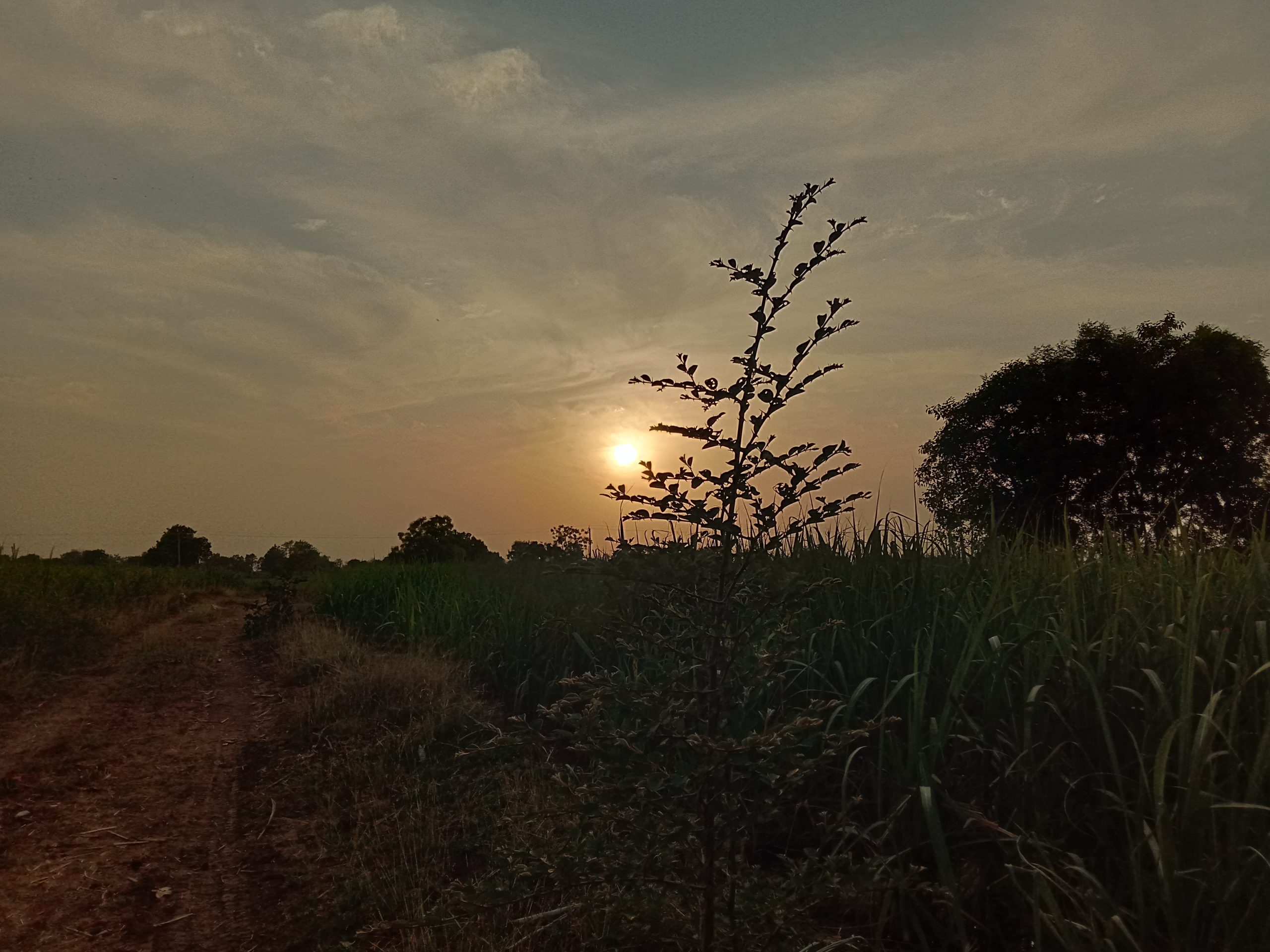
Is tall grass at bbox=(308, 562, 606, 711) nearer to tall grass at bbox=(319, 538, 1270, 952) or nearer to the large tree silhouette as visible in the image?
tall grass at bbox=(319, 538, 1270, 952)

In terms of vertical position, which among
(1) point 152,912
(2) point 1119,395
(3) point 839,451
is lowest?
(1) point 152,912

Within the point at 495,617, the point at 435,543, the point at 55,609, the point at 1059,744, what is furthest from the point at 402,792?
the point at 435,543

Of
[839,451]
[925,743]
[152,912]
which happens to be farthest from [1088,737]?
[152,912]

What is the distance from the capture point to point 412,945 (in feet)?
11.7

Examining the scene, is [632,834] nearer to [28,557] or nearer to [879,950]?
[879,950]

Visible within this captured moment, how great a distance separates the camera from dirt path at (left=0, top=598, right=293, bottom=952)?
421 centimetres

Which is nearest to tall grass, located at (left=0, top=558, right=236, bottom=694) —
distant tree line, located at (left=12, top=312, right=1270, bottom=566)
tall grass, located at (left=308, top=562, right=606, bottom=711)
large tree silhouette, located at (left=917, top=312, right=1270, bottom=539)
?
tall grass, located at (left=308, top=562, right=606, bottom=711)

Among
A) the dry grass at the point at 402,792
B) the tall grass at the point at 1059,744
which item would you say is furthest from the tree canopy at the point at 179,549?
the tall grass at the point at 1059,744

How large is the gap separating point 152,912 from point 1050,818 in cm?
405

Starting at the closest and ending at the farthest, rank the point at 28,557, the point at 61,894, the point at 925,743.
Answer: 1. the point at 925,743
2. the point at 61,894
3. the point at 28,557

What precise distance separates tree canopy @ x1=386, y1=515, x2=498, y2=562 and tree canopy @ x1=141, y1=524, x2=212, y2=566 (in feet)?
31.1

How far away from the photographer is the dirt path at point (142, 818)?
4207mm

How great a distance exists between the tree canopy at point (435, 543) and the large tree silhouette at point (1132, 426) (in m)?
11.3

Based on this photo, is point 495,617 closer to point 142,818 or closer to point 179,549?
point 142,818
